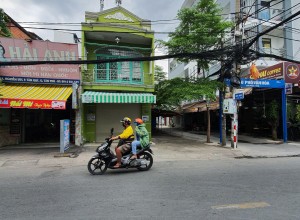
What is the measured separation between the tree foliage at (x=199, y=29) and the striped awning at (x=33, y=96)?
275 inches

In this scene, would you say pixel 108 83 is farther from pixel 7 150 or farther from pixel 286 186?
pixel 286 186

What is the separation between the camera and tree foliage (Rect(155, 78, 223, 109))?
14211 mm

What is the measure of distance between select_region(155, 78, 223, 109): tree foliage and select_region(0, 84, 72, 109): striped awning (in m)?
5.83

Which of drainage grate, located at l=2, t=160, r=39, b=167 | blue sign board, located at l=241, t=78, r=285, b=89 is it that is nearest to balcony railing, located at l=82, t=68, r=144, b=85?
drainage grate, located at l=2, t=160, r=39, b=167

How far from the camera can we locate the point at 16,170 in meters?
8.52

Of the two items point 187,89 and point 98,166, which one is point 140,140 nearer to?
point 98,166

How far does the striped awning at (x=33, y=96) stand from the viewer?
37.6 feet

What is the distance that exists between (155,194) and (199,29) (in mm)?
11343

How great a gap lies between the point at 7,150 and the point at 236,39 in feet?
43.7

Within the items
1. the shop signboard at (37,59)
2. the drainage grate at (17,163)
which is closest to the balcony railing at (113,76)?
the shop signboard at (37,59)

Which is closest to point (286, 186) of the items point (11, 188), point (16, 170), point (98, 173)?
point (98, 173)

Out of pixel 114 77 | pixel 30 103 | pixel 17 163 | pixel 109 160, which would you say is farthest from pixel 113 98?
pixel 109 160

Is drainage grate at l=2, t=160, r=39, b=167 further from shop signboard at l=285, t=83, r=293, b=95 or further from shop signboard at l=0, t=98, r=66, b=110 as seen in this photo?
shop signboard at l=285, t=83, r=293, b=95

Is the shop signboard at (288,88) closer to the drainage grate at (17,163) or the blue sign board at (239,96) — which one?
the blue sign board at (239,96)
